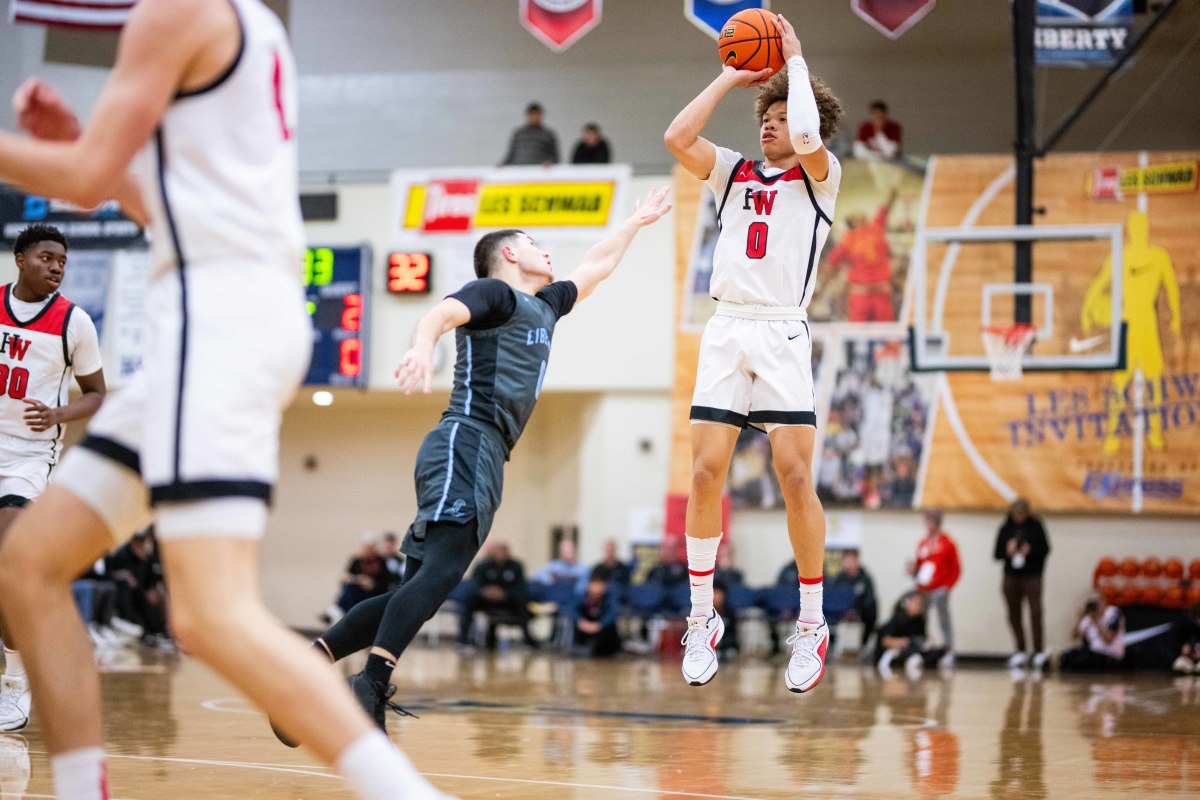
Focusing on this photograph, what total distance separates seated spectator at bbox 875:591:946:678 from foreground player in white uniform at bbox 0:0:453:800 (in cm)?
1403

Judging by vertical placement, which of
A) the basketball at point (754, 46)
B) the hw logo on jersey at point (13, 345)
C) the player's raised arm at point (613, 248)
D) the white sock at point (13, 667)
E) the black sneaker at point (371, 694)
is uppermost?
the basketball at point (754, 46)

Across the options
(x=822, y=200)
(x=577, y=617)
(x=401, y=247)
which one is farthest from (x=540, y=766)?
(x=401, y=247)

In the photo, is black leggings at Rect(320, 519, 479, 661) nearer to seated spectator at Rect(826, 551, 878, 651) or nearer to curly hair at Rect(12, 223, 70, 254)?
curly hair at Rect(12, 223, 70, 254)

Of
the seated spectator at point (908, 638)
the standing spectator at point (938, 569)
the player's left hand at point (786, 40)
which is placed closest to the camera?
the player's left hand at point (786, 40)

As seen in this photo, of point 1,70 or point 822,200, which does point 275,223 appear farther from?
point 1,70

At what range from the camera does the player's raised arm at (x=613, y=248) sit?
6402 millimetres

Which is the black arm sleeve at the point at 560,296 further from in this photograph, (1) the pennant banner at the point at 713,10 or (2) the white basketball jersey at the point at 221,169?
(1) the pennant banner at the point at 713,10

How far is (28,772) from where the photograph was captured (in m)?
5.52

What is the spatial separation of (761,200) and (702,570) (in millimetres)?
1714

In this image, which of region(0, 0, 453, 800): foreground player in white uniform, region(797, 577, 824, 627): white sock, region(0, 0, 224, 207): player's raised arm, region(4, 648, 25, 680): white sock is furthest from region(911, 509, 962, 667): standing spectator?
region(0, 0, 224, 207): player's raised arm

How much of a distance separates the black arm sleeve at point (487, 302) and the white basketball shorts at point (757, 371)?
37.0 inches

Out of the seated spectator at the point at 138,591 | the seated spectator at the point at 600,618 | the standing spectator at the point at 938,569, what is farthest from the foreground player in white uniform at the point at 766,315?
the seated spectator at the point at 138,591

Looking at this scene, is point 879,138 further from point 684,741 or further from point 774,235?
point 774,235

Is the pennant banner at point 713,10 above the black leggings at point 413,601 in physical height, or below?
above
